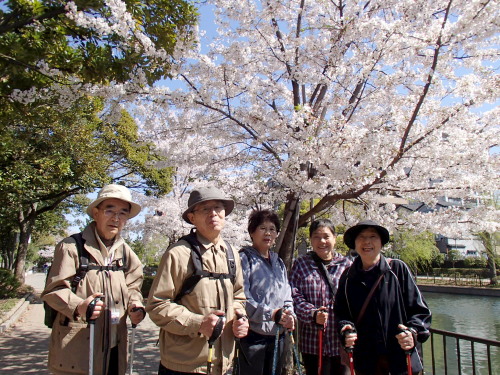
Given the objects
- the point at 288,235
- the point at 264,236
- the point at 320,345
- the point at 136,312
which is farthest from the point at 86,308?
the point at 288,235

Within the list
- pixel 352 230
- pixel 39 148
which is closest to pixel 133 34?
pixel 352 230

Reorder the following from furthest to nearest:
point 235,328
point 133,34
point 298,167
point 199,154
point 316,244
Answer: point 199,154 < point 298,167 < point 133,34 < point 316,244 < point 235,328

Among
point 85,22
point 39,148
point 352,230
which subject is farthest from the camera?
point 39,148

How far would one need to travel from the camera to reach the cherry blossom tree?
478 centimetres

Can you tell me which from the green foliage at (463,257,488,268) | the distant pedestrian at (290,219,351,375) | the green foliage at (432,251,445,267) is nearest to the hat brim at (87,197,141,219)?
the distant pedestrian at (290,219,351,375)

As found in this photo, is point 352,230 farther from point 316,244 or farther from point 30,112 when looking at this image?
point 30,112

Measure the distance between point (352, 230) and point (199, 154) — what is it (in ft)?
13.0

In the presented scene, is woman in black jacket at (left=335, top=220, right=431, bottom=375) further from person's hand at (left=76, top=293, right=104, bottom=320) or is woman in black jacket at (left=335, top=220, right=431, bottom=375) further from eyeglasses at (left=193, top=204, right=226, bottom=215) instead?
person's hand at (left=76, top=293, right=104, bottom=320)

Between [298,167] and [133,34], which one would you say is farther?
[298,167]

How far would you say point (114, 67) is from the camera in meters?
4.74

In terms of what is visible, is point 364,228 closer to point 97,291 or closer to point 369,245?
point 369,245

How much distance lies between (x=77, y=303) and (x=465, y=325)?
1514 centimetres

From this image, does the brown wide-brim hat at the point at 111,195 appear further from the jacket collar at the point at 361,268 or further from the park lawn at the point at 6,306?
the park lawn at the point at 6,306

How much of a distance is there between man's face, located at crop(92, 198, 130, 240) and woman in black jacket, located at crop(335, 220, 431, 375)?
167 cm
